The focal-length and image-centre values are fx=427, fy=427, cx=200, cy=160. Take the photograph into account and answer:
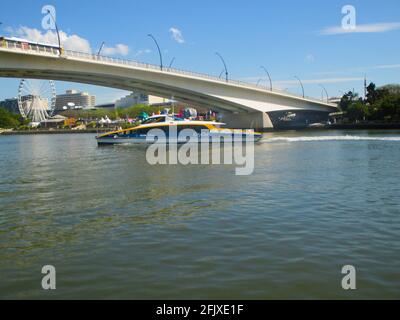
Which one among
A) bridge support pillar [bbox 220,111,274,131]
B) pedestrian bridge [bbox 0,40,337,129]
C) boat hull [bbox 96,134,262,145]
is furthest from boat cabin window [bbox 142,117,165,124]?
bridge support pillar [bbox 220,111,274,131]

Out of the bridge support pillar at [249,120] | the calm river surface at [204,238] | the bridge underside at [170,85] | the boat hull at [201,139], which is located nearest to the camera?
the calm river surface at [204,238]

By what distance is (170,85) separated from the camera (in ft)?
191

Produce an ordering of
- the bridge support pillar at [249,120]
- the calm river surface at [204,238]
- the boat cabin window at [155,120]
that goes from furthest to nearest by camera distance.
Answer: the bridge support pillar at [249,120], the boat cabin window at [155,120], the calm river surface at [204,238]

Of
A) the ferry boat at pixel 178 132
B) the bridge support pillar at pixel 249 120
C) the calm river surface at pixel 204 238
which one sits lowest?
the calm river surface at pixel 204 238

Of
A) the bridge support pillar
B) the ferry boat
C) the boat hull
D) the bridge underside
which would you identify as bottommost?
the boat hull

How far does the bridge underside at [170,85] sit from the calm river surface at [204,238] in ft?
101

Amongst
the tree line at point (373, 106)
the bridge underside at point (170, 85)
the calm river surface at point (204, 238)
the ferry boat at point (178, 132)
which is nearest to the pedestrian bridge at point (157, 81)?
the bridge underside at point (170, 85)

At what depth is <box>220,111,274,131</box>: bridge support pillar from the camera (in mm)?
73000

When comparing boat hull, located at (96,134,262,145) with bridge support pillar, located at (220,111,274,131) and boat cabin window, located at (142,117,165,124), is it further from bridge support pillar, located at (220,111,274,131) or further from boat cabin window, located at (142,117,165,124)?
bridge support pillar, located at (220,111,274,131)

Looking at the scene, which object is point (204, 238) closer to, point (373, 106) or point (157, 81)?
point (157, 81)

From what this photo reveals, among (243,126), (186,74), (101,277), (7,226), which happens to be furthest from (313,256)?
(243,126)

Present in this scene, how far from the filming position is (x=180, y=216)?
36.0 feet

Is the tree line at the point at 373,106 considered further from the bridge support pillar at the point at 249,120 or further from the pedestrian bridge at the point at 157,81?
the bridge support pillar at the point at 249,120

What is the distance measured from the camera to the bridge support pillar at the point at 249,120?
7300 cm
